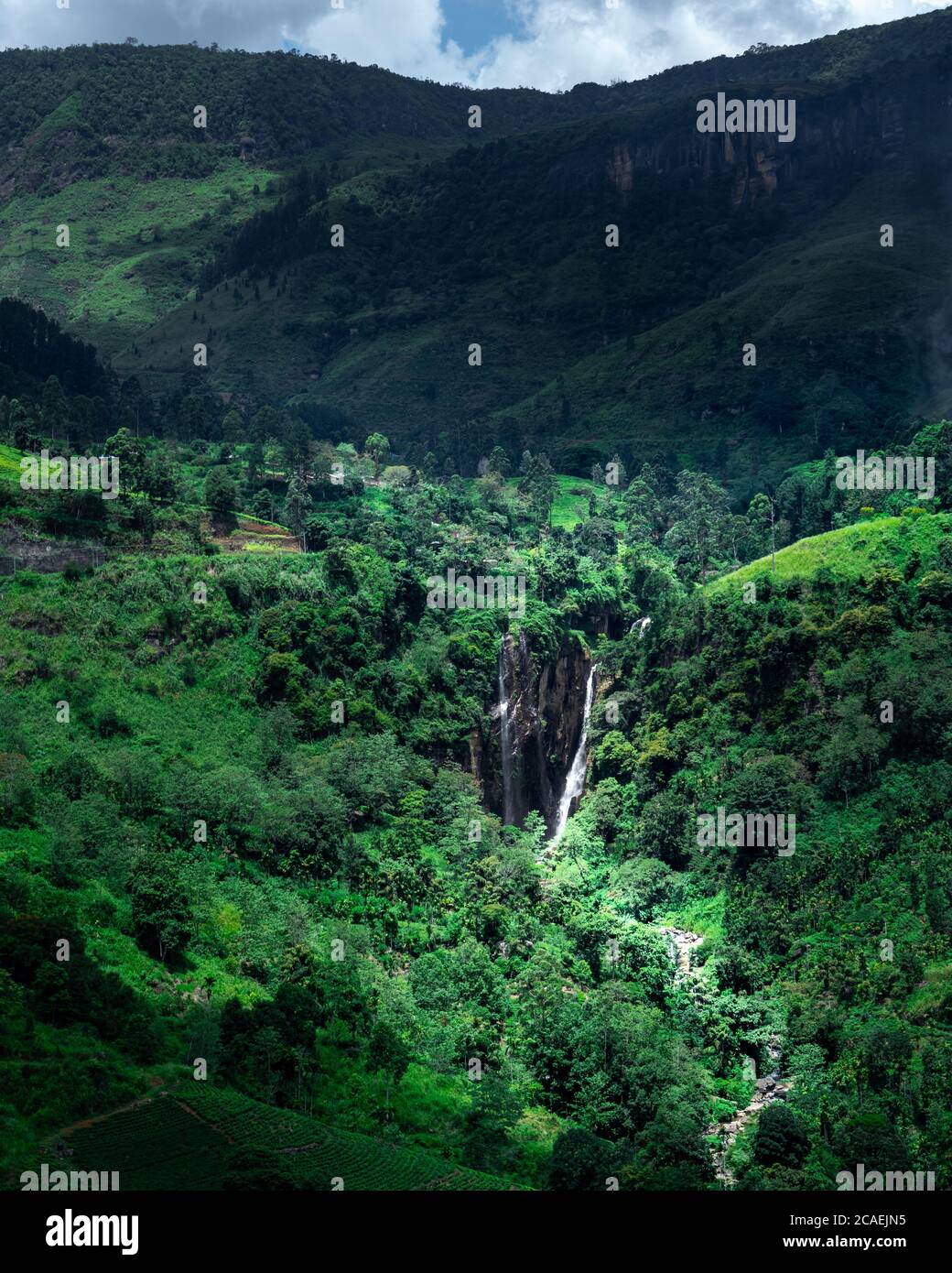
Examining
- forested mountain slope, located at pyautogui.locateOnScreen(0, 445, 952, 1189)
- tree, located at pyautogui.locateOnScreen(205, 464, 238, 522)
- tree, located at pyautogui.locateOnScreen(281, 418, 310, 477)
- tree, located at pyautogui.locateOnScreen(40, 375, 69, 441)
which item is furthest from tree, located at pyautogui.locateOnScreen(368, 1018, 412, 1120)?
tree, located at pyautogui.locateOnScreen(40, 375, 69, 441)

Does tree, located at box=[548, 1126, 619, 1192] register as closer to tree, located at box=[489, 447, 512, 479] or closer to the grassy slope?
the grassy slope

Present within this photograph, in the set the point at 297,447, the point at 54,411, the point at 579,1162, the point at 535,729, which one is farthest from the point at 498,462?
the point at 579,1162

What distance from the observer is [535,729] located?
352 ft

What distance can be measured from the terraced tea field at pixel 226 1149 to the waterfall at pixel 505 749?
1849 inches

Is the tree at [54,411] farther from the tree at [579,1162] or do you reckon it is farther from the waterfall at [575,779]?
the tree at [579,1162]

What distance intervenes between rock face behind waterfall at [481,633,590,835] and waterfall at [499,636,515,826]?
84 mm

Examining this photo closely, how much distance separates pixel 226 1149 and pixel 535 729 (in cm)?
5778

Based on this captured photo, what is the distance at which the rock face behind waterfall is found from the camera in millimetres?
102875

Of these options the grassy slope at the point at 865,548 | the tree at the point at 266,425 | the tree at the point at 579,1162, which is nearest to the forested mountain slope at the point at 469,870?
the tree at the point at 579,1162

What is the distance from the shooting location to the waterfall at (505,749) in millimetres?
102625

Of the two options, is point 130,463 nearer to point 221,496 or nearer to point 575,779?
point 221,496

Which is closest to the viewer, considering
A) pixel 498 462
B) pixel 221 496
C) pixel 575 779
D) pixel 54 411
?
pixel 221 496

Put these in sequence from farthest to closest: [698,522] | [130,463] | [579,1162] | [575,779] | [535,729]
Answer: [698,522]
[575,779]
[535,729]
[130,463]
[579,1162]
